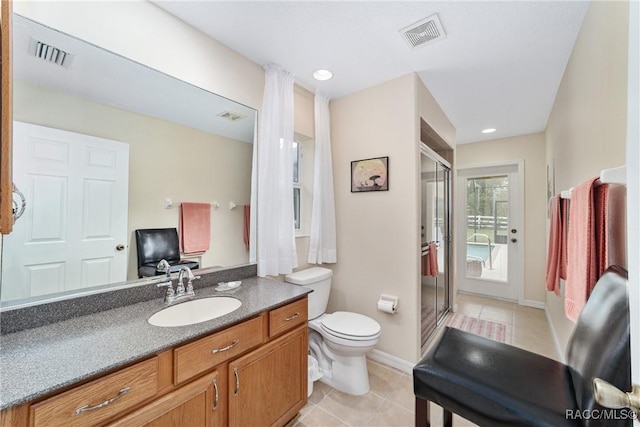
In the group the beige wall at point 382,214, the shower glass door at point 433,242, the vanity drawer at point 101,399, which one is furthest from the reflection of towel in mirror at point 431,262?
the vanity drawer at point 101,399

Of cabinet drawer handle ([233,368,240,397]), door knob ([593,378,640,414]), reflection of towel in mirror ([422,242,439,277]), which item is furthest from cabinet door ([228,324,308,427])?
reflection of towel in mirror ([422,242,439,277])

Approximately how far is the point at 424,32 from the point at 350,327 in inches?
79.9

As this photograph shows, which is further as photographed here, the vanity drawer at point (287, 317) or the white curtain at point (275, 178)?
the white curtain at point (275, 178)

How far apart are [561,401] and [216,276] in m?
1.75

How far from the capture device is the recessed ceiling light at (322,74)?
205 cm

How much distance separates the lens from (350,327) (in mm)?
1867

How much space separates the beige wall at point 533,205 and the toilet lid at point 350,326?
300 cm

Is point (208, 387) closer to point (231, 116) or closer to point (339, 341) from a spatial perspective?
point (339, 341)

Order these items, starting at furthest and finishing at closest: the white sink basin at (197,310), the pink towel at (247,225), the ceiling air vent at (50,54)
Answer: the pink towel at (247,225) → the white sink basin at (197,310) → the ceiling air vent at (50,54)

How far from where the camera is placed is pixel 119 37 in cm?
130

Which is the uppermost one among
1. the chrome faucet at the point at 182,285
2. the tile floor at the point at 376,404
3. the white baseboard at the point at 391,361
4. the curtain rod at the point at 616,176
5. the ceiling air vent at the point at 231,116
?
the ceiling air vent at the point at 231,116

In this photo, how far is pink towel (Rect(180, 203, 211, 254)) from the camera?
1.61m

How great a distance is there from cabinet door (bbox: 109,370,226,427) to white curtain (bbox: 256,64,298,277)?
0.86m

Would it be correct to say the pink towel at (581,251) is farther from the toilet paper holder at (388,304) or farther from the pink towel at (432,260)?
the pink towel at (432,260)
